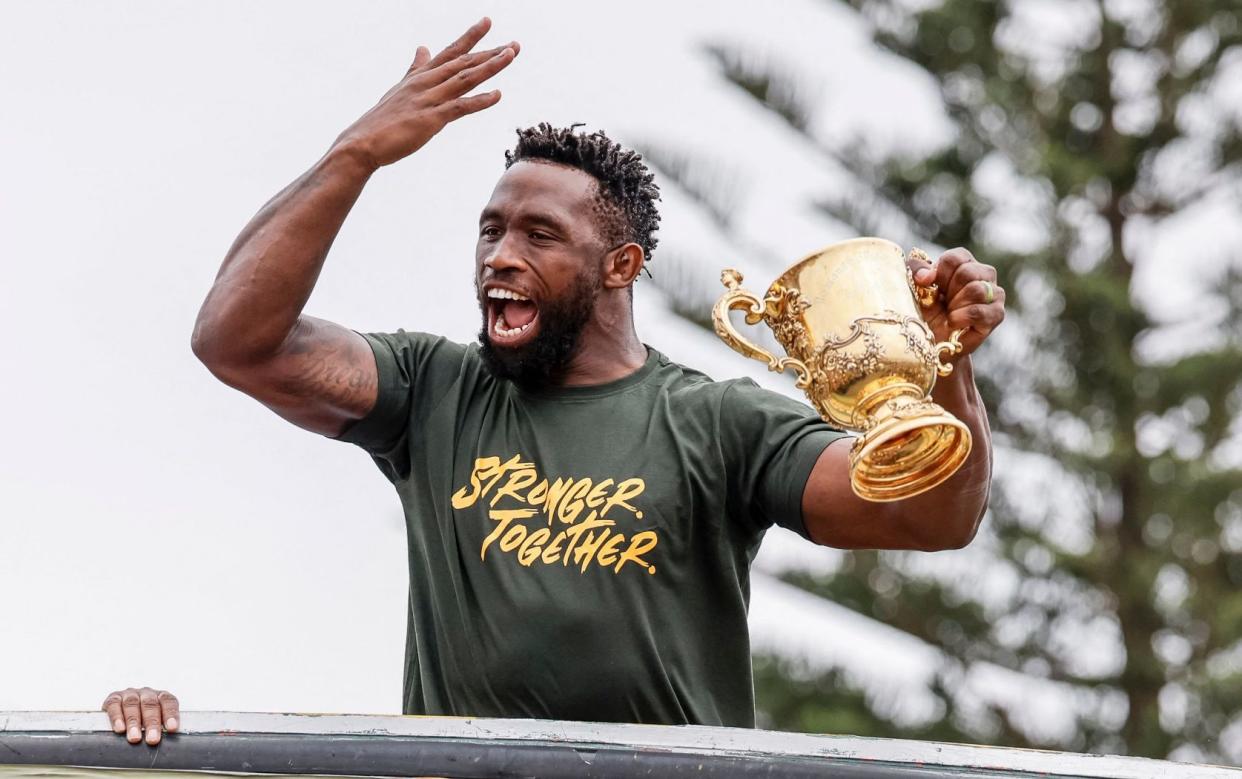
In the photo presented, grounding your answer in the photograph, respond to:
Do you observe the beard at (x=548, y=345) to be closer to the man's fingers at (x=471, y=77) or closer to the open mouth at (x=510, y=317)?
the open mouth at (x=510, y=317)

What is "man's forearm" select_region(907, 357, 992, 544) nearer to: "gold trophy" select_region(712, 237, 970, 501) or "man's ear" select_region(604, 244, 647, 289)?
"gold trophy" select_region(712, 237, 970, 501)

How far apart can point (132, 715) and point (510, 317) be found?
1.37 metres

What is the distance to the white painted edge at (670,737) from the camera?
3691 millimetres

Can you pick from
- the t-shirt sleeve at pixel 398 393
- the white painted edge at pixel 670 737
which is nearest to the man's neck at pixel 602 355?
the t-shirt sleeve at pixel 398 393

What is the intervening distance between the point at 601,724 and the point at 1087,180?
1251cm

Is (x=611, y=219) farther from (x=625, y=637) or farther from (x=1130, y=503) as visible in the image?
(x=1130, y=503)

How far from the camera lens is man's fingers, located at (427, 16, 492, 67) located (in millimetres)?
4797

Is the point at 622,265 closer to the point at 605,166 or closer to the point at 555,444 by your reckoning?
the point at 605,166

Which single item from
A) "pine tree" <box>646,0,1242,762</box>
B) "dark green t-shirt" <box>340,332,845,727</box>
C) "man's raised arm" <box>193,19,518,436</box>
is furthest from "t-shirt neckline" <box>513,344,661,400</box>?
"pine tree" <box>646,0,1242,762</box>

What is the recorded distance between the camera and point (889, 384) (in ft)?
14.2

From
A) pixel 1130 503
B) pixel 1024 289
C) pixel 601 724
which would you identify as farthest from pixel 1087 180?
pixel 601 724

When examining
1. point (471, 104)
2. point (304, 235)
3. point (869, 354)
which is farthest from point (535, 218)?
point (869, 354)

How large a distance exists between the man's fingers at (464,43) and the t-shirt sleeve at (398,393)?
0.66 m

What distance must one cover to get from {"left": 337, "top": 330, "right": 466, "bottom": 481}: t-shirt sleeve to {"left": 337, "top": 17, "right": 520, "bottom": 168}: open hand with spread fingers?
53 centimetres
